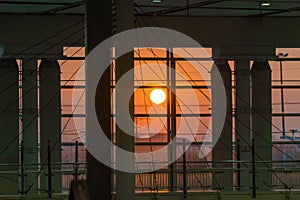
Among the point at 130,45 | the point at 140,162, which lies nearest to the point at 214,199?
the point at 130,45

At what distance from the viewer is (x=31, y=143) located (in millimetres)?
6766

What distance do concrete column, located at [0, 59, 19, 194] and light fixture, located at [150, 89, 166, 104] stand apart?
152cm

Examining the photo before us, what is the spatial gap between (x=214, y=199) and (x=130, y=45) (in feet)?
5.49

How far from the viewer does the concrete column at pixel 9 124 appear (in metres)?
6.45

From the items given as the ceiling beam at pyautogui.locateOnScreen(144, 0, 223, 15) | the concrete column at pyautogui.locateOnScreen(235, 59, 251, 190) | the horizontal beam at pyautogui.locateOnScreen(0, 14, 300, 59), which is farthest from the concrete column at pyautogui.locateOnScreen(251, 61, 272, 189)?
the ceiling beam at pyautogui.locateOnScreen(144, 0, 223, 15)

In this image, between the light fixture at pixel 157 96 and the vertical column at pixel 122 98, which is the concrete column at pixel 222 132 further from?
the vertical column at pixel 122 98

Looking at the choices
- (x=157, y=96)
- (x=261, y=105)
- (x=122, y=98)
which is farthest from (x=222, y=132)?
(x=122, y=98)

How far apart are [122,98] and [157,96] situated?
2876 millimetres

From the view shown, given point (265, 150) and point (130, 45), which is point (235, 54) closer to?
point (265, 150)

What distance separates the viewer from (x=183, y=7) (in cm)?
616

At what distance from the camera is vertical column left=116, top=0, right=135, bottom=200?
423 centimetres

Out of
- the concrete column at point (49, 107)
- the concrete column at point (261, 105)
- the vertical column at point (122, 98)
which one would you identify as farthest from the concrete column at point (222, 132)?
the vertical column at point (122, 98)

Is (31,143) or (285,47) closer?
(31,143)

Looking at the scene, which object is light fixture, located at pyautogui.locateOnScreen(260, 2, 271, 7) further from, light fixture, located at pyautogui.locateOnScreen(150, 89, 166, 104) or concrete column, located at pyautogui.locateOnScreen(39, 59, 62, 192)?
concrete column, located at pyautogui.locateOnScreen(39, 59, 62, 192)
